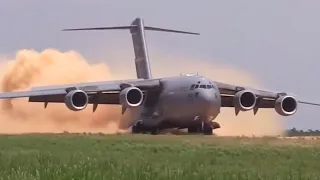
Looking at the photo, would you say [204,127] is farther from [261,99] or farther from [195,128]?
[261,99]

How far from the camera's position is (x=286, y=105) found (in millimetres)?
38344

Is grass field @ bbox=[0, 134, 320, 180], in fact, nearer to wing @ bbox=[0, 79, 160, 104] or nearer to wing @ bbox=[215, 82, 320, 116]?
wing @ bbox=[215, 82, 320, 116]

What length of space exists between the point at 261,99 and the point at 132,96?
772cm

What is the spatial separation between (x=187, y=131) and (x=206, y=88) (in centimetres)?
401

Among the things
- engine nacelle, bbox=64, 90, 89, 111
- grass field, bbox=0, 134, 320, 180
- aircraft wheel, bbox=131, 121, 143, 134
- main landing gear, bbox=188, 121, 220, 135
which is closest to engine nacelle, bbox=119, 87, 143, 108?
engine nacelle, bbox=64, 90, 89, 111

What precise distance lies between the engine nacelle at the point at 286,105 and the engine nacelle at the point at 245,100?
62.0 inches

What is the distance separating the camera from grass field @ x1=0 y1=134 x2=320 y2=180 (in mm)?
11453

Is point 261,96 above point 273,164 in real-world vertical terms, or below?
above

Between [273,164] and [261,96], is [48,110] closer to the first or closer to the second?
[261,96]

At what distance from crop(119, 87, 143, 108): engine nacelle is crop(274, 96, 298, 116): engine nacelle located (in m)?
7.22

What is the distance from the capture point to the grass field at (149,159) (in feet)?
37.6

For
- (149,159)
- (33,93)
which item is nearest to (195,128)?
(33,93)

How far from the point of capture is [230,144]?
2541 cm

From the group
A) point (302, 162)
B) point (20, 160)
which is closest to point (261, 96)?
point (302, 162)
